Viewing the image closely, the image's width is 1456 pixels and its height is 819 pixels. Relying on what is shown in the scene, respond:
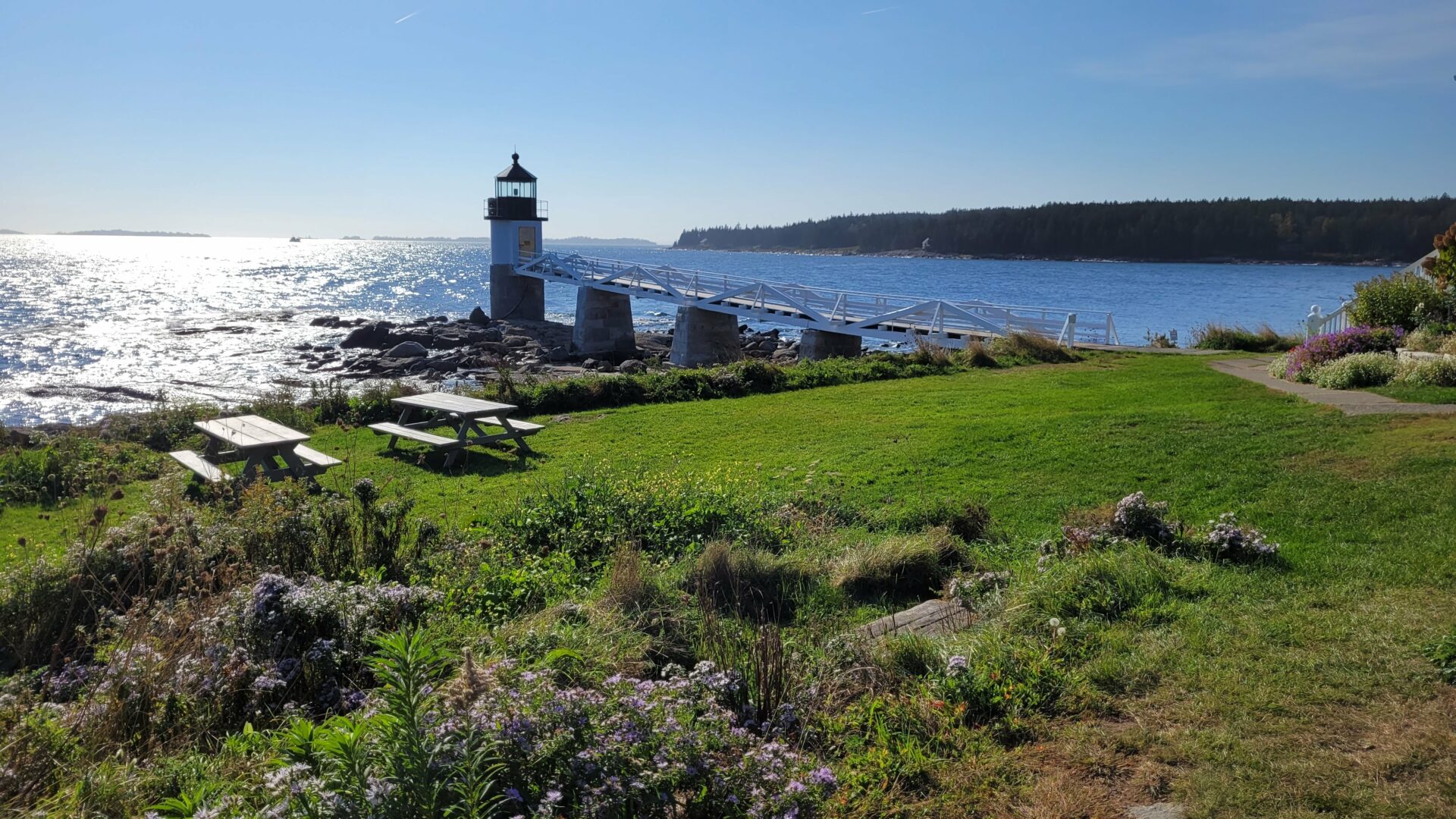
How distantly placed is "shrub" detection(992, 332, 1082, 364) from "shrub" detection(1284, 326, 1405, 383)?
15.6ft

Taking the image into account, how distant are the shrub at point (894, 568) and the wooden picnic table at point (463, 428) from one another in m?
5.76

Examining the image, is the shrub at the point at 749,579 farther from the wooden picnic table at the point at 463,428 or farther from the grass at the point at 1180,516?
the wooden picnic table at the point at 463,428

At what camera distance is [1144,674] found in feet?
13.0

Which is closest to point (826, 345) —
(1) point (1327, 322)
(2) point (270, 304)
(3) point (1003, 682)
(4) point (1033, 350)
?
(4) point (1033, 350)

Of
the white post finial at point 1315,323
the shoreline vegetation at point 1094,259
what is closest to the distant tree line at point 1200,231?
the shoreline vegetation at point 1094,259

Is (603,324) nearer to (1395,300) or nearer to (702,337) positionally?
(702,337)

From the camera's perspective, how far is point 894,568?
576 centimetres

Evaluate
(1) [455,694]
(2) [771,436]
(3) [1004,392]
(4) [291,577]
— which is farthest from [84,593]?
(3) [1004,392]

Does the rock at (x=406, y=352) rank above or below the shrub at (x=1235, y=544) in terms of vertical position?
below

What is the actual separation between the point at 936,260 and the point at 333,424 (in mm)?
138553

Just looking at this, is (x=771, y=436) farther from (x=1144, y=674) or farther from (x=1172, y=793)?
(x=1172, y=793)

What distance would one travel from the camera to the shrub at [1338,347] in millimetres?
13211

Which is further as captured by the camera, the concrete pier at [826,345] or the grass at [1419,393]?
the concrete pier at [826,345]

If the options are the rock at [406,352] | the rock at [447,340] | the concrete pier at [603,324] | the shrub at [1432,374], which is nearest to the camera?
the shrub at [1432,374]
